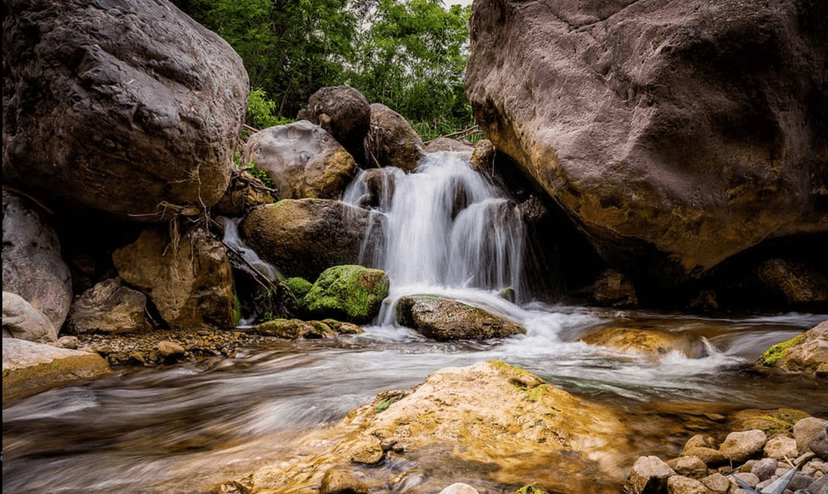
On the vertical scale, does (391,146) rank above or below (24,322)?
above

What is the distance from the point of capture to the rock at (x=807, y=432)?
2033mm

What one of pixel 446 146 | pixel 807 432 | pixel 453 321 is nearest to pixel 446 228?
pixel 453 321

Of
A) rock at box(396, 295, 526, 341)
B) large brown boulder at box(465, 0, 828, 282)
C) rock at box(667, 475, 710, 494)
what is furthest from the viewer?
rock at box(396, 295, 526, 341)

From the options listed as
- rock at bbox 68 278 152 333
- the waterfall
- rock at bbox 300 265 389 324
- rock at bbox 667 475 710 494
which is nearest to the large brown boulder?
the waterfall

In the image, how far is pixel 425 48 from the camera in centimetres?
1981

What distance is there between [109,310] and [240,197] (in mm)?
3285

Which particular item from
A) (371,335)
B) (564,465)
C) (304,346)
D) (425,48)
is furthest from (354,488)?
(425,48)

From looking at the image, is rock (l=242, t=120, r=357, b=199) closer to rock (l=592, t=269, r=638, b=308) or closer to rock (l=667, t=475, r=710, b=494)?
rock (l=592, t=269, r=638, b=308)

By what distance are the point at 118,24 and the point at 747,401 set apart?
6.34 meters

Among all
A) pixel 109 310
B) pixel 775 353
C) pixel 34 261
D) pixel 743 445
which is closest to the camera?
pixel 743 445

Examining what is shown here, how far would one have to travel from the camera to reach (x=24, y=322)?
4477mm

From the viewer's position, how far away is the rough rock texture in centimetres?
449

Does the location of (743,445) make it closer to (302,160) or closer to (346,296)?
(346,296)

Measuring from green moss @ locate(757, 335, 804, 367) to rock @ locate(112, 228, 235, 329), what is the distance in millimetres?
6239
